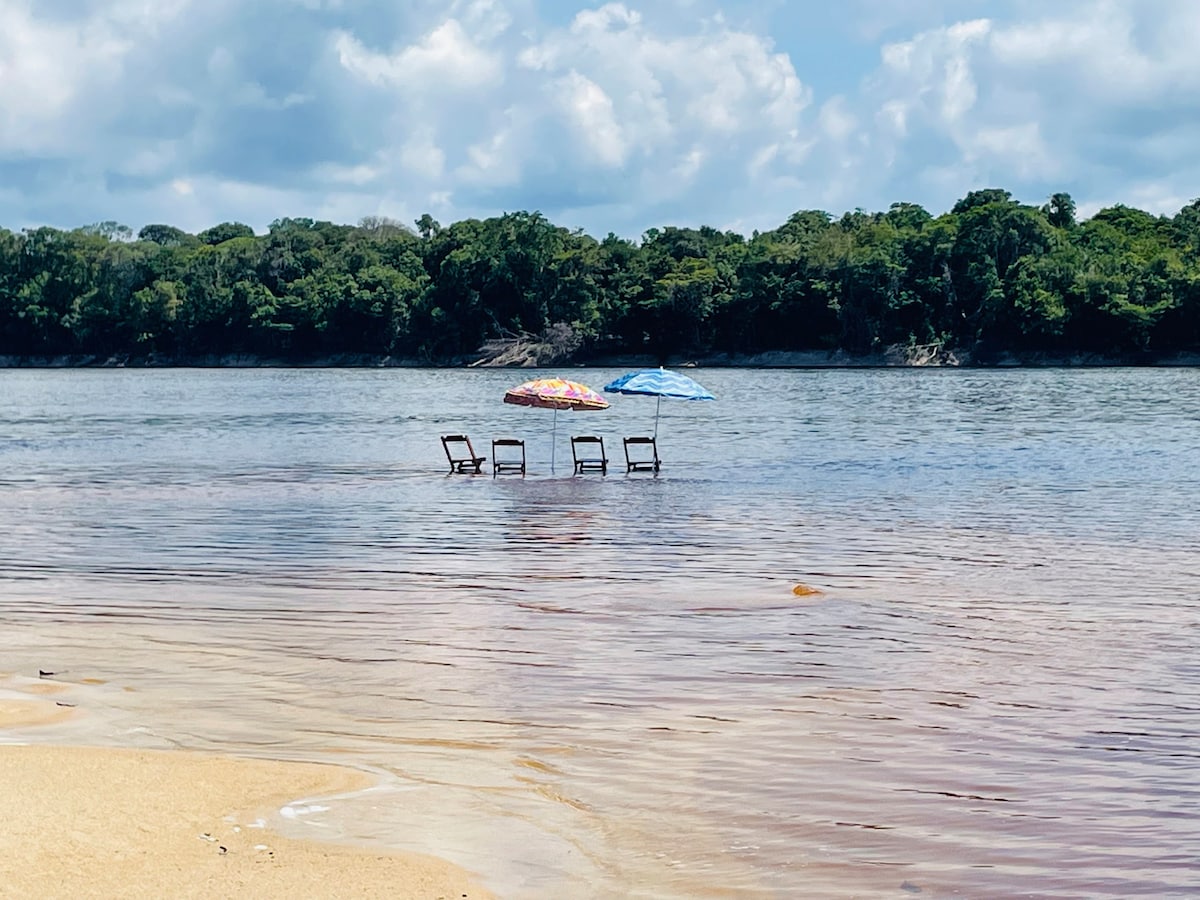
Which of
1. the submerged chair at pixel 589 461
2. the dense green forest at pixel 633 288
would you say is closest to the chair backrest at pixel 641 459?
the submerged chair at pixel 589 461

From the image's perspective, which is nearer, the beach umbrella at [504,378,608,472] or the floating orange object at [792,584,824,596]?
the floating orange object at [792,584,824,596]

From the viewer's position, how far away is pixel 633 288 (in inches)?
5458

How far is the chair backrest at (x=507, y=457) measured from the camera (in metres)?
30.3

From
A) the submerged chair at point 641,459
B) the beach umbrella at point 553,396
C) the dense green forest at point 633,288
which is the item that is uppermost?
the dense green forest at point 633,288

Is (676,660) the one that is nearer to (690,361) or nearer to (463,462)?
(463,462)

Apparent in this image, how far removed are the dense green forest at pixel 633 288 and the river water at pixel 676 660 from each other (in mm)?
94397

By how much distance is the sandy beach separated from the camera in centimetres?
687


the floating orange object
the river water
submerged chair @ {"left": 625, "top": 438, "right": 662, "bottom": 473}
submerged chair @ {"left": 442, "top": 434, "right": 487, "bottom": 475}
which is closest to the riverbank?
submerged chair @ {"left": 625, "top": 438, "right": 662, "bottom": 473}

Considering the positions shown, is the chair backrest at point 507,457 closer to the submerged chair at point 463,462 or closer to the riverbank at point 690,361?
the submerged chair at point 463,462

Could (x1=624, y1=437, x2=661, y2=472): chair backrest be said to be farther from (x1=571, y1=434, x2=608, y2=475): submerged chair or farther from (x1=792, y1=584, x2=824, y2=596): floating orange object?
(x1=792, y1=584, x2=824, y2=596): floating orange object

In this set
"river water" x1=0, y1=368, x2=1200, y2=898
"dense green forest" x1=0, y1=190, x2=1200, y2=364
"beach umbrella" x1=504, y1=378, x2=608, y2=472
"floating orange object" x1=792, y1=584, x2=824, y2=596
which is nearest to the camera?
"river water" x1=0, y1=368, x2=1200, y2=898

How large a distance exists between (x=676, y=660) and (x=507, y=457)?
→ 27.2 m

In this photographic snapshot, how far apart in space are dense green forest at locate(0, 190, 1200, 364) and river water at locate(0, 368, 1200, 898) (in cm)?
9440

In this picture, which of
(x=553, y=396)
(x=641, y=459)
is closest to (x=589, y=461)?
(x=553, y=396)
